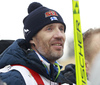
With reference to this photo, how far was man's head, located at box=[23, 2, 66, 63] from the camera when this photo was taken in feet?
9.24

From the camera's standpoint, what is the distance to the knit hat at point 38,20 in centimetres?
293

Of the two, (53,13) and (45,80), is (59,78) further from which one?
(53,13)

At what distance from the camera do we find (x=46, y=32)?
113 inches

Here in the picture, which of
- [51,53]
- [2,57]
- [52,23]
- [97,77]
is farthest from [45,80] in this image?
[97,77]

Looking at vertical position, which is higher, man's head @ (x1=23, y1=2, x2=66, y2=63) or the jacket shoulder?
man's head @ (x1=23, y1=2, x2=66, y2=63)

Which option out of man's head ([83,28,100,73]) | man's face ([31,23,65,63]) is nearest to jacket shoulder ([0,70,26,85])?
man's face ([31,23,65,63])

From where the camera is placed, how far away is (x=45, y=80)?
8.57ft

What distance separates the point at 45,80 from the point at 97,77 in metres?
1.81

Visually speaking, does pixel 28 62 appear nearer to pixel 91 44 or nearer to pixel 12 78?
pixel 12 78

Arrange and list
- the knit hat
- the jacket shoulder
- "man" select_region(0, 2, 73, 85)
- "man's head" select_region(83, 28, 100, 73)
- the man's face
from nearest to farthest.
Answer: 1. "man's head" select_region(83, 28, 100, 73)
2. the jacket shoulder
3. "man" select_region(0, 2, 73, 85)
4. the man's face
5. the knit hat

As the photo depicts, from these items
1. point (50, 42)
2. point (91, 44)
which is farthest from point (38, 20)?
point (91, 44)

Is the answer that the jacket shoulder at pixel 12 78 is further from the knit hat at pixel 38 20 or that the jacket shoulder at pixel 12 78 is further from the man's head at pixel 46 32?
the knit hat at pixel 38 20

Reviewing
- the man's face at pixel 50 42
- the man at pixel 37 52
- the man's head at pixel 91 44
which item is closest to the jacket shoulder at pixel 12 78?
the man at pixel 37 52

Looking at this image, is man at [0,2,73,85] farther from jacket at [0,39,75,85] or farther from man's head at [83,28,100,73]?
man's head at [83,28,100,73]
